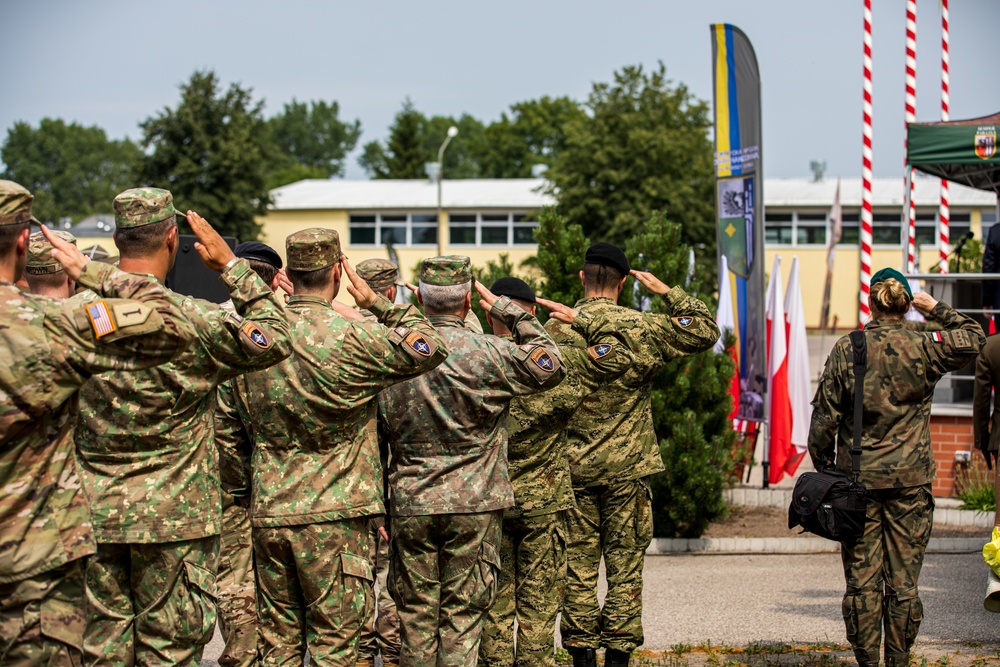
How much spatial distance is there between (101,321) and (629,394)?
11.6ft

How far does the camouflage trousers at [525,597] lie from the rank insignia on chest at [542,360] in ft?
3.16

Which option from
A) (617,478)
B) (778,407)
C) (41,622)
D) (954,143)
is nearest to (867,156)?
(954,143)

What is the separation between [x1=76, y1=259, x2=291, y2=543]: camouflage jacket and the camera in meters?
4.24

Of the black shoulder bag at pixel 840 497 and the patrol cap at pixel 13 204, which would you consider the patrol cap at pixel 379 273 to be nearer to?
Result: the black shoulder bag at pixel 840 497

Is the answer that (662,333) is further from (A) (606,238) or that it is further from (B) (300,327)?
(A) (606,238)

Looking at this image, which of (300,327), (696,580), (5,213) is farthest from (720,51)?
(5,213)

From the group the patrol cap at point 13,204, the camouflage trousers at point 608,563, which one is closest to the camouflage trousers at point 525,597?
the camouflage trousers at point 608,563

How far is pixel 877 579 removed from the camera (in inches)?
244

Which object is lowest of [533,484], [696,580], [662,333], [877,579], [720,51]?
[696,580]

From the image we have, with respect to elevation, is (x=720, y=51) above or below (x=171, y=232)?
above

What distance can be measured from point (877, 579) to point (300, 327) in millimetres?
3536

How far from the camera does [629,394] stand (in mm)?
6355

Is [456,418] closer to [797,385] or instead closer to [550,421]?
[550,421]

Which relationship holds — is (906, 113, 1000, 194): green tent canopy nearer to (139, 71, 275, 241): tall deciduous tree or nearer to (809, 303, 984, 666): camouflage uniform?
(809, 303, 984, 666): camouflage uniform
